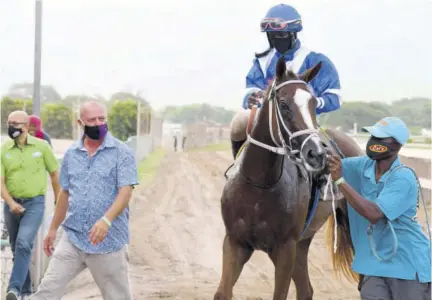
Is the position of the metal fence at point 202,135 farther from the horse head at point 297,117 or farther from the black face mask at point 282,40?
the horse head at point 297,117

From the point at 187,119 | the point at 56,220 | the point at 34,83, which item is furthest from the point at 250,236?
the point at 187,119

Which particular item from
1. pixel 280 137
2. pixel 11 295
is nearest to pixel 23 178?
pixel 11 295

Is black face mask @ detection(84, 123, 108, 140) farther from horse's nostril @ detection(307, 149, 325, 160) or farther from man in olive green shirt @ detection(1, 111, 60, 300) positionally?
man in olive green shirt @ detection(1, 111, 60, 300)

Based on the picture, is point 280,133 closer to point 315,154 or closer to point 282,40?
point 315,154

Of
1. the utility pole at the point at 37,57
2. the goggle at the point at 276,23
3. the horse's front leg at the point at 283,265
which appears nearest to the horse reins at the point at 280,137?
the horse's front leg at the point at 283,265

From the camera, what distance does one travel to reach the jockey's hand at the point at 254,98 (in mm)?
5660

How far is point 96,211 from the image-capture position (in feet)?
17.6

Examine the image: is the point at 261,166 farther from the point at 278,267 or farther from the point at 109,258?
the point at 109,258

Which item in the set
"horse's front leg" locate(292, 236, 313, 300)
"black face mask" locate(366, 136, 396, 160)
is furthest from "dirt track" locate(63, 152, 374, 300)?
"black face mask" locate(366, 136, 396, 160)

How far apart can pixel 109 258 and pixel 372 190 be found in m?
1.83

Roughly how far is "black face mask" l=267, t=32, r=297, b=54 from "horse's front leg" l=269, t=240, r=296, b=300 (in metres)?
1.49

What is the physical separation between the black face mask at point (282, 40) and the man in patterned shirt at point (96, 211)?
1471 millimetres

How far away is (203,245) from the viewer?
40.6 ft

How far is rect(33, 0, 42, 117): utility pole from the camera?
9273 mm
